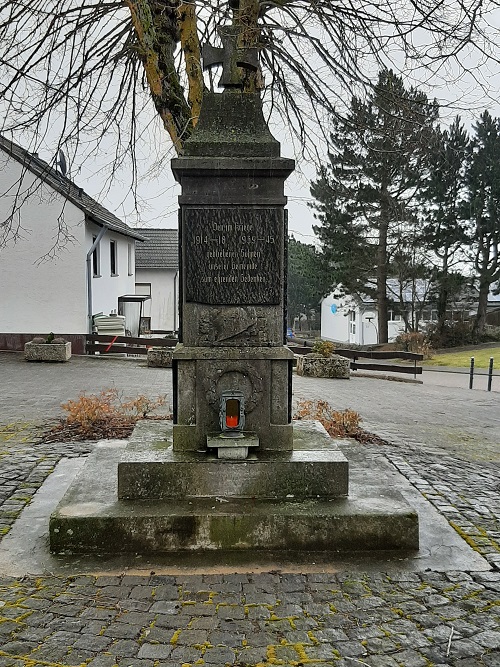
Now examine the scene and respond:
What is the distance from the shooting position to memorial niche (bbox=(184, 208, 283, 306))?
204 inches

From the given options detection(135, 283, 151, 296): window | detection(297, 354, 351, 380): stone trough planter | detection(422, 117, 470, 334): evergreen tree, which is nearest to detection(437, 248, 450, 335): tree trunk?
detection(422, 117, 470, 334): evergreen tree

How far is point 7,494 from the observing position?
5.76 metres

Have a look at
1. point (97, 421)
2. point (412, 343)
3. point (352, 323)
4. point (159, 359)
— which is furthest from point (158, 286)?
point (97, 421)

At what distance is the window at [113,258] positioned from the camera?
2631cm

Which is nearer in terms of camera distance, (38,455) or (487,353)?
(38,455)

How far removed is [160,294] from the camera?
120ft

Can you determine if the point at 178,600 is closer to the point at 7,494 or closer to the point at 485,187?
the point at 7,494

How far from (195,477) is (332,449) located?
122cm

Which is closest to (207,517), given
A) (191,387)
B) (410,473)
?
(191,387)

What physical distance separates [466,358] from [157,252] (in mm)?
18593

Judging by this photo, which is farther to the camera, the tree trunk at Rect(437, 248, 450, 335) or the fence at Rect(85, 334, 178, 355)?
the tree trunk at Rect(437, 248, 450, 335)

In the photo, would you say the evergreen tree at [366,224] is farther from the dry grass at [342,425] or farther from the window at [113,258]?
the dry grass at [342,425]

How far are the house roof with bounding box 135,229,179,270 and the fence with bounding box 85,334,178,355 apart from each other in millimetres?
15241

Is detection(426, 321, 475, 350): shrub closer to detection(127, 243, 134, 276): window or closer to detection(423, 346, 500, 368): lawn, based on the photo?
detection(423, 346, 500, 368): lawn
